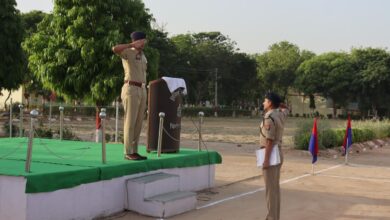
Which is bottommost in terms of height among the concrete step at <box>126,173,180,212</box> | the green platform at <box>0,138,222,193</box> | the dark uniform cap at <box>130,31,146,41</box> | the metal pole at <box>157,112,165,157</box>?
the concrete step at <box>126,173,180,212</box>

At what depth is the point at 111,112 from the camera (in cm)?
4912

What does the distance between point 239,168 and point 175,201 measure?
21.6ft

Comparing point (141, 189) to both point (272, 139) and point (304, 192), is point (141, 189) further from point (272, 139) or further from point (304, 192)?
point (304, 192)

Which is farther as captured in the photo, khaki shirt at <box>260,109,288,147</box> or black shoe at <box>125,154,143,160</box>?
black shoe at <box>125,154,143,160</box>

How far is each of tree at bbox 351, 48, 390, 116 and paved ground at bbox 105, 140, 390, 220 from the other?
49.6m

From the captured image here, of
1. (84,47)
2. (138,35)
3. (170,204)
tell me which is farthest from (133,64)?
(84,47)

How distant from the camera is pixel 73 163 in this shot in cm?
756

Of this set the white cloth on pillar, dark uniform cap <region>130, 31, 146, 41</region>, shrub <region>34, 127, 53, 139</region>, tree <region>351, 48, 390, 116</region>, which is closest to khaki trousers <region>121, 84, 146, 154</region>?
dark uniform cap <region>130, 31, 146, 41</region>

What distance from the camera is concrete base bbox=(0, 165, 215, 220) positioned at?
615cm

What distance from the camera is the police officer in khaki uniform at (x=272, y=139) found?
263 inches

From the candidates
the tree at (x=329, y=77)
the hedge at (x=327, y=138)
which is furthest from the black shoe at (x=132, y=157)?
the tree at (x=329, y=77)

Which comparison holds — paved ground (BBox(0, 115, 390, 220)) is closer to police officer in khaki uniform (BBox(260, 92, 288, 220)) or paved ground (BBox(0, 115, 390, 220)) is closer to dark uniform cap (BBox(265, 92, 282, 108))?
police officer in khaki uniform (BBox(260, 92, 288, 220))

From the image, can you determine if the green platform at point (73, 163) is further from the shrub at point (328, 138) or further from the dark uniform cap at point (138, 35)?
the shrub at point (328, 138)

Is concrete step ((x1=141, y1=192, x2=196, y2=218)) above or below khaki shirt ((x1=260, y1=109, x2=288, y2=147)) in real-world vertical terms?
below
